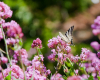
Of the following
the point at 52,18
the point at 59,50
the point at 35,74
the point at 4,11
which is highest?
the point at 52,18

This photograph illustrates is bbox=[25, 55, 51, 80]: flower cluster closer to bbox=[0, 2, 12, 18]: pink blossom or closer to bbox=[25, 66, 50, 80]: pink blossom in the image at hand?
bbox=[25, 66, 50, 80]: pink blossom

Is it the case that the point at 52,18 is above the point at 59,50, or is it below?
above

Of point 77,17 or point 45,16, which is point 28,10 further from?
point 77,17

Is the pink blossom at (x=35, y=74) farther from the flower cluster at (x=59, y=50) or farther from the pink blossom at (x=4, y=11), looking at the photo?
the pink blossom at (x=4, y=11)

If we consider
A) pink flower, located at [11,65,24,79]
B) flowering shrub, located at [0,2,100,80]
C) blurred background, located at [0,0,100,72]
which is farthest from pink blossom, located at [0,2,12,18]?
blurred background, located at [0,0,100,72]

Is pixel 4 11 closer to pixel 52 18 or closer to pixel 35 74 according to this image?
pixel 35 74

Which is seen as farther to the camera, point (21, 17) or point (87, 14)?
point (87, 14)

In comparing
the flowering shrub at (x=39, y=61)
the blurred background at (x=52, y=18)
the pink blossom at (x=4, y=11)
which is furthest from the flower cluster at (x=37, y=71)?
the blurred background at (x=52, y=18)

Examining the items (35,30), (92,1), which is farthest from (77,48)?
(92,1)

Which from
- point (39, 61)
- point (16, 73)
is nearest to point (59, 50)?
point (39, 61)
